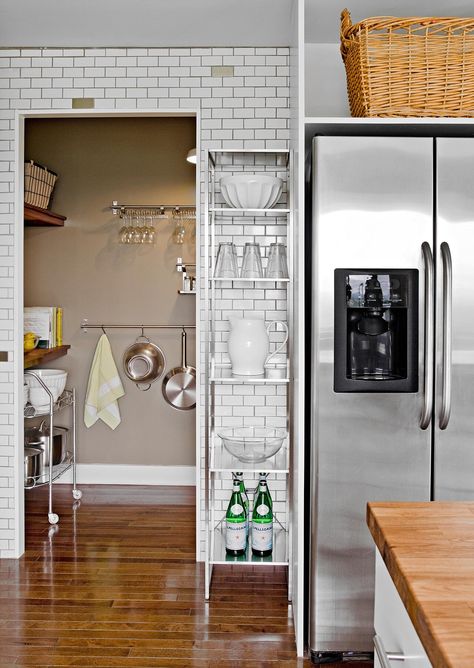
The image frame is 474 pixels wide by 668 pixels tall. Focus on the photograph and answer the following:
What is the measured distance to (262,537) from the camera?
119 inches

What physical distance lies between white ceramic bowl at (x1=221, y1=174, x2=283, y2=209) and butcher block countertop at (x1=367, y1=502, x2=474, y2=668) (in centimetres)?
185

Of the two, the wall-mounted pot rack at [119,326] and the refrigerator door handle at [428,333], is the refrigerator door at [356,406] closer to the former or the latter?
the refrigerator door handle at [428,333]

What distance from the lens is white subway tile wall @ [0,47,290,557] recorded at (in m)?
3.38

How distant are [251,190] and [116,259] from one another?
6.81 ft

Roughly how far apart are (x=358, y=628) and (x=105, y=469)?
2766 mm

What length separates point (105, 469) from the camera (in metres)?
4.83

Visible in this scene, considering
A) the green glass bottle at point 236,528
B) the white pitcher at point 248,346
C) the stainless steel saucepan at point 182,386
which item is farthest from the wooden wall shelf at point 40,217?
the green glass bottle at point 236,528

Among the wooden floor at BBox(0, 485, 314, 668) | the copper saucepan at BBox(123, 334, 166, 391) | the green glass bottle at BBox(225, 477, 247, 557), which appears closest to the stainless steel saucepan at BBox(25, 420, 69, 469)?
the wooden floor at BBox(0, 485, 314, 668)

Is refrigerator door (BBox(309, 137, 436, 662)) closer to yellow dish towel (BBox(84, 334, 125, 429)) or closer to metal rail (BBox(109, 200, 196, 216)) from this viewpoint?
metal rail (BBox(109, 200, 196, 216))

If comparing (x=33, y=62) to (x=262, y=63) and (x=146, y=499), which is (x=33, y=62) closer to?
(x=262, y=63)

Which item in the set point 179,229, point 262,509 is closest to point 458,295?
point 262,509

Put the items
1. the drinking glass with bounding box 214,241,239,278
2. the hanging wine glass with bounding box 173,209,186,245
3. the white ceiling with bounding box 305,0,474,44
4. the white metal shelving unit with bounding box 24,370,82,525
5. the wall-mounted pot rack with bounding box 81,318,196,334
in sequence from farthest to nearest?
1. the wall-mounted pot rack with bounding box 81,318,196,334
2. the hanging wine glass with bounding box 173,209,186,245
3. the white metal shelving unit with bounding box 24,370,82,525
4. the drinking glass with bounding box 214,241,239,278
5. the white ceiling with bounding box 305,0,474,44

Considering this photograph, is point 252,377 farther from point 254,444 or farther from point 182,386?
point 182,386

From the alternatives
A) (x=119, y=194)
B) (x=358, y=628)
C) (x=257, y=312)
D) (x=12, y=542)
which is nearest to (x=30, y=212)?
(x=119, y=194)
